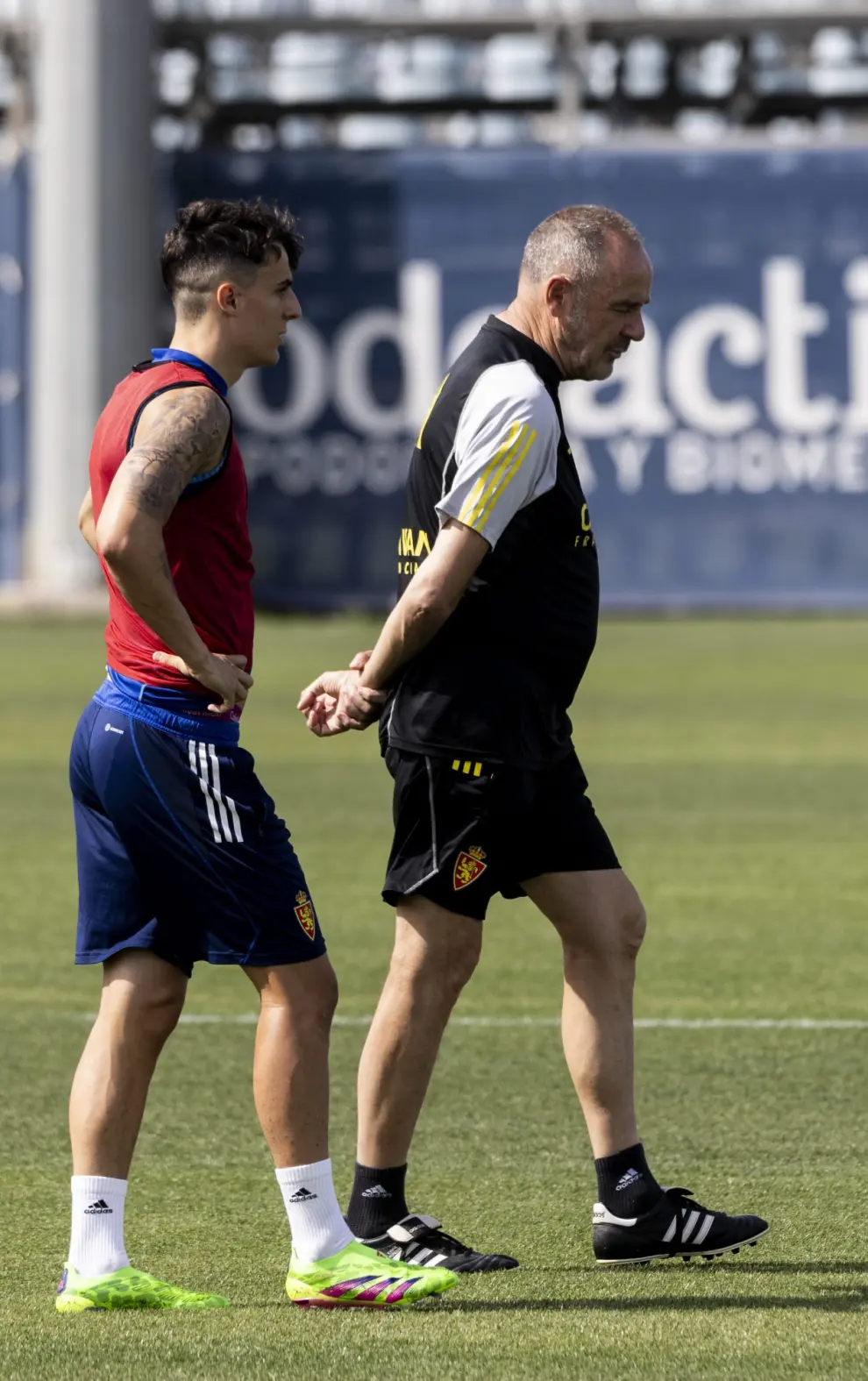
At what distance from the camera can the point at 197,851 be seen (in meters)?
4.52

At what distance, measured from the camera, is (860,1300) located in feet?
15.2

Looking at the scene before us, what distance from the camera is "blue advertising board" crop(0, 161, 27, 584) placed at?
34.2m

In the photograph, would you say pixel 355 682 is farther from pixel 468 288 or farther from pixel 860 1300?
pixel 468 288

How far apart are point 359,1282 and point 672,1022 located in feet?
10.6

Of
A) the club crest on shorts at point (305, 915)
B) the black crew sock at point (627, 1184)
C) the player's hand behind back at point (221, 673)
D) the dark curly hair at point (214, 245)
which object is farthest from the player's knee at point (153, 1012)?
the dark curly hair at point (214, 245)

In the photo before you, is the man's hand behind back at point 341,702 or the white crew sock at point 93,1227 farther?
the man's hand behind back at point 341,702

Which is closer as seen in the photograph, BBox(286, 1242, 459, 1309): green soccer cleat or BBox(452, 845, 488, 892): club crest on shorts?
BBox(286, 1242, 459, 1309): green soccer cleat

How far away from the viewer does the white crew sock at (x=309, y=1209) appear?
15.1 feet

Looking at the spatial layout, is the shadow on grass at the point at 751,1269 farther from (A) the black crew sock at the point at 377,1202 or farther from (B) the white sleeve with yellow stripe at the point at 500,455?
(B) the white sleeve with yellow stripe at the point at 500,455

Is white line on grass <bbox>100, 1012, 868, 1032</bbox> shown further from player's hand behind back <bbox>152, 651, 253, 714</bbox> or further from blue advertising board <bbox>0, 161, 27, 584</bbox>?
blue advertising board <bbox>0, 161, 27, 584</bbox>

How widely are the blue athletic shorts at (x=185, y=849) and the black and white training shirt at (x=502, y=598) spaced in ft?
1.53

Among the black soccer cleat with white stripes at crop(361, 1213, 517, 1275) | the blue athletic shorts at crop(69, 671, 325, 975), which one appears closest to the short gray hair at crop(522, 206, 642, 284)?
the blue athletic shorts at crop(69, 671, 325, 975)

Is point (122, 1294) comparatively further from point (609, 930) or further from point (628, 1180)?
point (609, 930)

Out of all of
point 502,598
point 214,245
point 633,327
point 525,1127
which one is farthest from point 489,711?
point 525,1127
